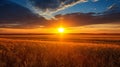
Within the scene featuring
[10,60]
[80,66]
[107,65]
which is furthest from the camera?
[10,60]

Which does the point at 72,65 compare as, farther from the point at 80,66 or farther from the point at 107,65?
the point at 107,65

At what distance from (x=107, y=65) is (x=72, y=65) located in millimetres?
1567

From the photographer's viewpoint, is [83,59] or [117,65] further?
[83,59]

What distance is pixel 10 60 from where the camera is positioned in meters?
9.40

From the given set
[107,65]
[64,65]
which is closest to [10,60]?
[64,65]

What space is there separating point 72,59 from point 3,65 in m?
3.31

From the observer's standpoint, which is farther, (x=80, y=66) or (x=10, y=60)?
(x=10, y=60)

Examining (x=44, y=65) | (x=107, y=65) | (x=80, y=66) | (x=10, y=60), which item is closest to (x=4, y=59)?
(x=10, y=60)

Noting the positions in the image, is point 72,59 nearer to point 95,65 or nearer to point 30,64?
point 95,65

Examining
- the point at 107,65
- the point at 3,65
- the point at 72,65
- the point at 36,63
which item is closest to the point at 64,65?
the point at 72,65

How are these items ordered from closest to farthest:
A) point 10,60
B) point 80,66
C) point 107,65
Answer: point 80,66 < point 107,65 < point 10,60

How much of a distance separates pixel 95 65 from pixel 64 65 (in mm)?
1340

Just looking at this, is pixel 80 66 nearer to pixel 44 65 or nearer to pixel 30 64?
pixel 44 65

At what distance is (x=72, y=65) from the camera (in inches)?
335
